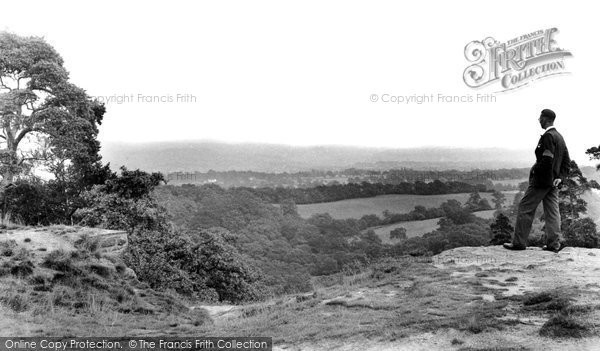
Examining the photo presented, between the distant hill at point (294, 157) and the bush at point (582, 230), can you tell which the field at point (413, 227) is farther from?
the bush at point (582, 230)

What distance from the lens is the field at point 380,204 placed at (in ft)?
141

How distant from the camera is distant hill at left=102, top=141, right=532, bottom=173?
156 ft

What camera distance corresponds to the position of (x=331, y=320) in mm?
8016

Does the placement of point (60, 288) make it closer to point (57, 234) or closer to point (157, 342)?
point (57, 234)

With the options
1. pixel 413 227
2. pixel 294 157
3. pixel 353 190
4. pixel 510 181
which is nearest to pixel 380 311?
pixel 413 227

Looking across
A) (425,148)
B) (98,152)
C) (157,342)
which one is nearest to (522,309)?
(157,342)

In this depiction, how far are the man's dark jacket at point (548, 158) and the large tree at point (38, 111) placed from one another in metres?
18.0

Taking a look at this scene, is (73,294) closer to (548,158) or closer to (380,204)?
(548,158)

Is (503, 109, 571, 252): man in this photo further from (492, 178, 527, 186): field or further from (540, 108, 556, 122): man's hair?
(492, 178, 527, 186): field

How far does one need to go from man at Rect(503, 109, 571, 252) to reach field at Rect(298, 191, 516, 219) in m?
33.1

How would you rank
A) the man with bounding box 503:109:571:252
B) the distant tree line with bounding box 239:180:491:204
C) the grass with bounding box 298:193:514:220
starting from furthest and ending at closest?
the distant tree line with bounding box 239:180:491:204, the grass with bounding box 298:193:514:220, the man with bounding box 503:109:571:252

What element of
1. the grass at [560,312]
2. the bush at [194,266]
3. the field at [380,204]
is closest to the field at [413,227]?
the field at [380,204]

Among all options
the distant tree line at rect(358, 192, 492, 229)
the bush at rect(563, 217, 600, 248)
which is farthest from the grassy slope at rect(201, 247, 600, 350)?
the distant tree line at rect(358, 192, 492, 229)

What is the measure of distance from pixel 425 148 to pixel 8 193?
38.5 meters
